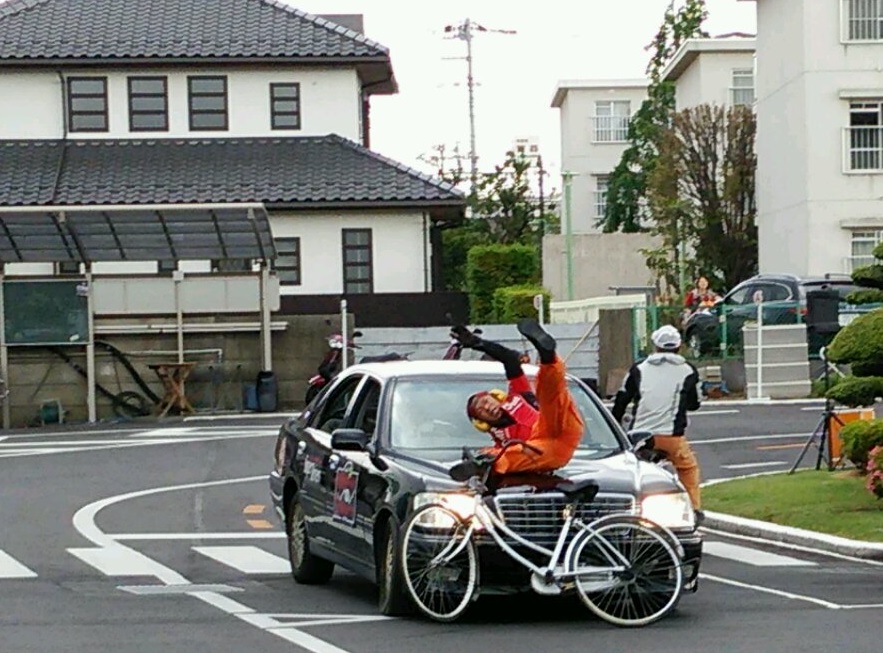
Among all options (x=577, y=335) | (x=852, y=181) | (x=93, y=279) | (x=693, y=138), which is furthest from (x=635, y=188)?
(x=93, y=279)

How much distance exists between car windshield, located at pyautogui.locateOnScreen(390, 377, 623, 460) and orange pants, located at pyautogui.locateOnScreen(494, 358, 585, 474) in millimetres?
834

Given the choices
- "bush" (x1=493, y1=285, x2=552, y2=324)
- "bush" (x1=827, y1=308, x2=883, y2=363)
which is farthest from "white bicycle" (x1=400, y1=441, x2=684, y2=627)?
"bush" (x1=493, y1=285, x2=552, y2=324)

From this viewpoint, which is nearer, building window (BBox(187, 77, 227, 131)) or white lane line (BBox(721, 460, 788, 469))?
white lane line (BBox(721, 460, 788, 469))

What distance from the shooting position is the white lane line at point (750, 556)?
50.5 ft

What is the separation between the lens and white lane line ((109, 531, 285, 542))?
18000 mm

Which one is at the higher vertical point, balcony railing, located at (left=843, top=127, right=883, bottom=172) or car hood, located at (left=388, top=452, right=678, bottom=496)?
balcony railing, located at (left=843, top=127, right=883, bottom=172)

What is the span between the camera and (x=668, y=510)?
38.8 feet

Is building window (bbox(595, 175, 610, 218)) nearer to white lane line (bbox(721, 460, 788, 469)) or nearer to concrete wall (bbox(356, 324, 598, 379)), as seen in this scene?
concrete wall (bbox(356, 324, 598, 379))

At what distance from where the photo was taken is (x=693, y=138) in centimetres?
5675

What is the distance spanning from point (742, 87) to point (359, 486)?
52312 millimetres

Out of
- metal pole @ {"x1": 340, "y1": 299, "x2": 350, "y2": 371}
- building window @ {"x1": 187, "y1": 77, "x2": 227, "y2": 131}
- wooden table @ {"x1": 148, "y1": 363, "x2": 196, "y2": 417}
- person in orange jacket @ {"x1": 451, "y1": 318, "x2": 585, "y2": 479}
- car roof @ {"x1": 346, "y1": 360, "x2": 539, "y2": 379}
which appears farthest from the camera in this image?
building window @ {"x1": 187, "y1": 77, "x2": 227, "y2": 131}

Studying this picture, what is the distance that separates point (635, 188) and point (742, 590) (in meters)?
61.7

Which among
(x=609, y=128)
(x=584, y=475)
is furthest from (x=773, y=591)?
(x=609, y=128)

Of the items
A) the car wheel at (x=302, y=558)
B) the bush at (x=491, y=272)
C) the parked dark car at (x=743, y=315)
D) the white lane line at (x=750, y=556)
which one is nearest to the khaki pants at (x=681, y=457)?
the white lane line at (x=750, y=556)
